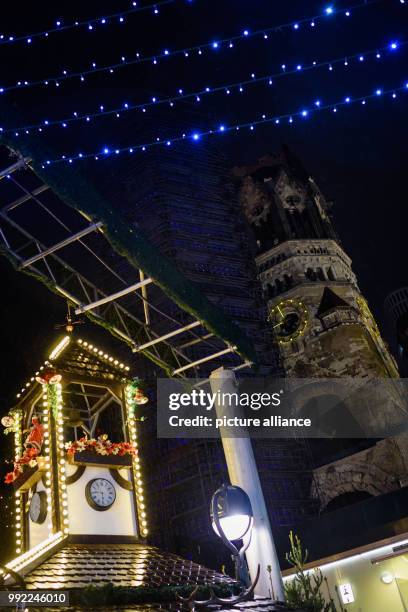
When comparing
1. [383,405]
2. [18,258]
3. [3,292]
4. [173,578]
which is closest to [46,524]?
[173,578]

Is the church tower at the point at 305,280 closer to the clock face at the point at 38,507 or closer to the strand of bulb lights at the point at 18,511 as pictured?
the strand of bulb lights at the point at 18,511

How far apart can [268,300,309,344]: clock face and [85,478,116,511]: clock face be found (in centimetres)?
1947

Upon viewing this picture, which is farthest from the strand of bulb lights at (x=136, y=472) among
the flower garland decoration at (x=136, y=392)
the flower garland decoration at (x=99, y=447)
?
the flower garland decoration at (x=99, y=447)

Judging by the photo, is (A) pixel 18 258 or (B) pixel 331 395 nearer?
(A) pixel 18 258

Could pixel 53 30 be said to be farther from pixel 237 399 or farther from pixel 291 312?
pixel 291 312

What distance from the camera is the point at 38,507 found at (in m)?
8.16

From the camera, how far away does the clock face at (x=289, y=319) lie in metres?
27.5

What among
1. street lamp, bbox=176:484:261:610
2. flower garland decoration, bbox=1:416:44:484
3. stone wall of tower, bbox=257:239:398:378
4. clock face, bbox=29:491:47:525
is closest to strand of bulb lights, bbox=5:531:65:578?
clock face, bbox=29:491:47:525

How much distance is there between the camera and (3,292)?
1205 centimetres

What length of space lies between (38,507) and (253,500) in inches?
135

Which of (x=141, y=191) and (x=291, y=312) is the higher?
(x=141, y=191)

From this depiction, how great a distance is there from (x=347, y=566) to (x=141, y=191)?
16368 mm

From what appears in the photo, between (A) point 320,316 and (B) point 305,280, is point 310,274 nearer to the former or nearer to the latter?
(B) point 305,280

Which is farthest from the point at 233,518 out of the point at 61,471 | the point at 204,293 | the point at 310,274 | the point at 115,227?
the point at 310,274
